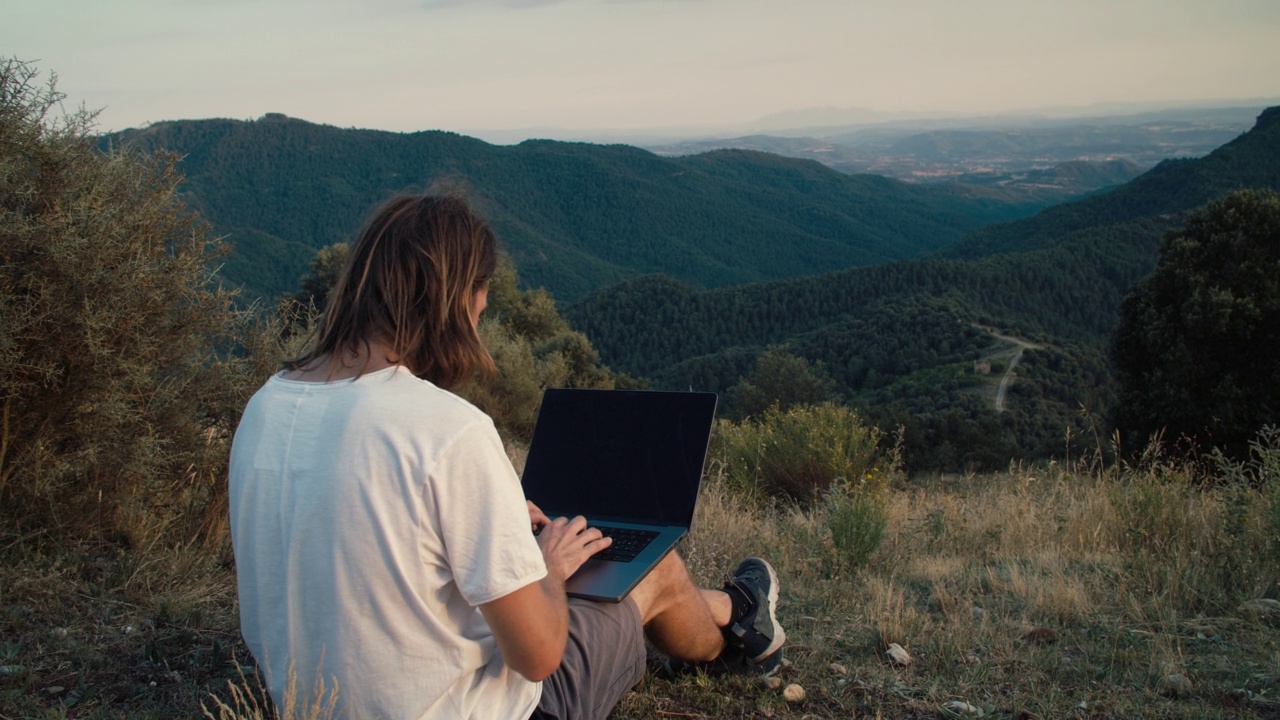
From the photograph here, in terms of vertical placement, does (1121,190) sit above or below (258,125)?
below

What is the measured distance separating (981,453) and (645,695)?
19611 millimetres

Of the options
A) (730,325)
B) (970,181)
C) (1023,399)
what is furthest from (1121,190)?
(970,181)

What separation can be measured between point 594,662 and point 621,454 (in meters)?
0.67

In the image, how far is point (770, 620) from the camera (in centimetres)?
244

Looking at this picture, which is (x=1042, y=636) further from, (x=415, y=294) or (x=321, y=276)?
(x=321, y=276)

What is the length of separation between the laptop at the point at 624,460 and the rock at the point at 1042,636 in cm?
137

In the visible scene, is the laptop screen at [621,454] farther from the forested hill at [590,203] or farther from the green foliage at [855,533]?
the forested hill at [590,203]

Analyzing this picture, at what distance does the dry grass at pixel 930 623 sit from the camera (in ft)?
7.64

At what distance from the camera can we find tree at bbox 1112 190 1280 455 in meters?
13.1

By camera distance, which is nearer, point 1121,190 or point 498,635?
point 498,635

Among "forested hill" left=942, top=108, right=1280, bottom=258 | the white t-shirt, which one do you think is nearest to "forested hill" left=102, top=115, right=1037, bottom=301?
"forested hill" left=942, top=108, right=1280, bottom=258

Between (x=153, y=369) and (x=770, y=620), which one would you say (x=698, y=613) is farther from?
(x=153, y=369)

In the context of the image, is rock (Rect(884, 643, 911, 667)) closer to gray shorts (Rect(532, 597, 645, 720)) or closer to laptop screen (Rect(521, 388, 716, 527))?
laptop screen (Rect(521, 388, 716, 527))

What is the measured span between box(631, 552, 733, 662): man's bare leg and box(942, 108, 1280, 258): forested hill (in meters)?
56.3
